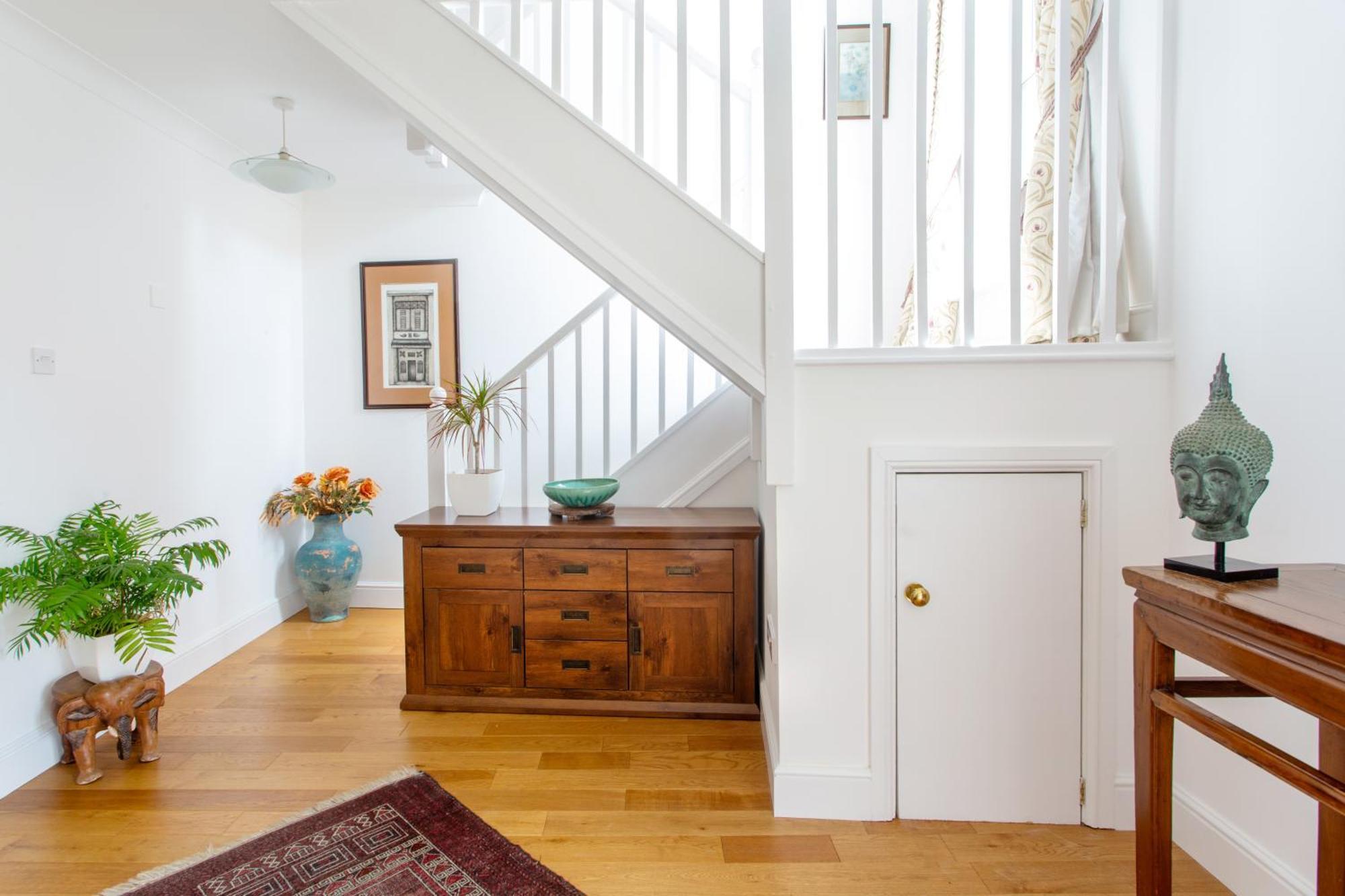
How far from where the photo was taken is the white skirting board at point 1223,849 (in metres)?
1.40

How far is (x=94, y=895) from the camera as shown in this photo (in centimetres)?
154

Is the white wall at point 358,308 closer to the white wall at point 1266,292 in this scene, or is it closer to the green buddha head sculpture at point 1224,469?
the white wall at point 1266,292

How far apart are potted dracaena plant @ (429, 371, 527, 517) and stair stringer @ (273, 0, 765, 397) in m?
1.08

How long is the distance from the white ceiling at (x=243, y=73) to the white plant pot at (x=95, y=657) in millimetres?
1993

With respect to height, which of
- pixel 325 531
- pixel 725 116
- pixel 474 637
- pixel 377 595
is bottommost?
pixel 377 595

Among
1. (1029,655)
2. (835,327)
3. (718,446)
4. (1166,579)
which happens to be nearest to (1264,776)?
(1029,655)

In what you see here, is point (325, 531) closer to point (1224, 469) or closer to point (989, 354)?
point (989, 354)

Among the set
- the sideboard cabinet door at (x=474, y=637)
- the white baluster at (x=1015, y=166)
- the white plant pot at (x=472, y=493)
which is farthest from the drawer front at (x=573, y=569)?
the white baluster at (x=1015, y=166)

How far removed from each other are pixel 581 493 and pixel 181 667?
1.98m

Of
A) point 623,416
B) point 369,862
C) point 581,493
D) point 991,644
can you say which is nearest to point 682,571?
point 581,493

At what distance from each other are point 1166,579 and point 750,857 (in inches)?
48.2

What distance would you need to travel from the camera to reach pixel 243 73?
2486 mm

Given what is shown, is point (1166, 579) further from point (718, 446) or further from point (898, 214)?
point (898, 214)

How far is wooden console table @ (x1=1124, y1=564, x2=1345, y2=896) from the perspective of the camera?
838 millimetres
